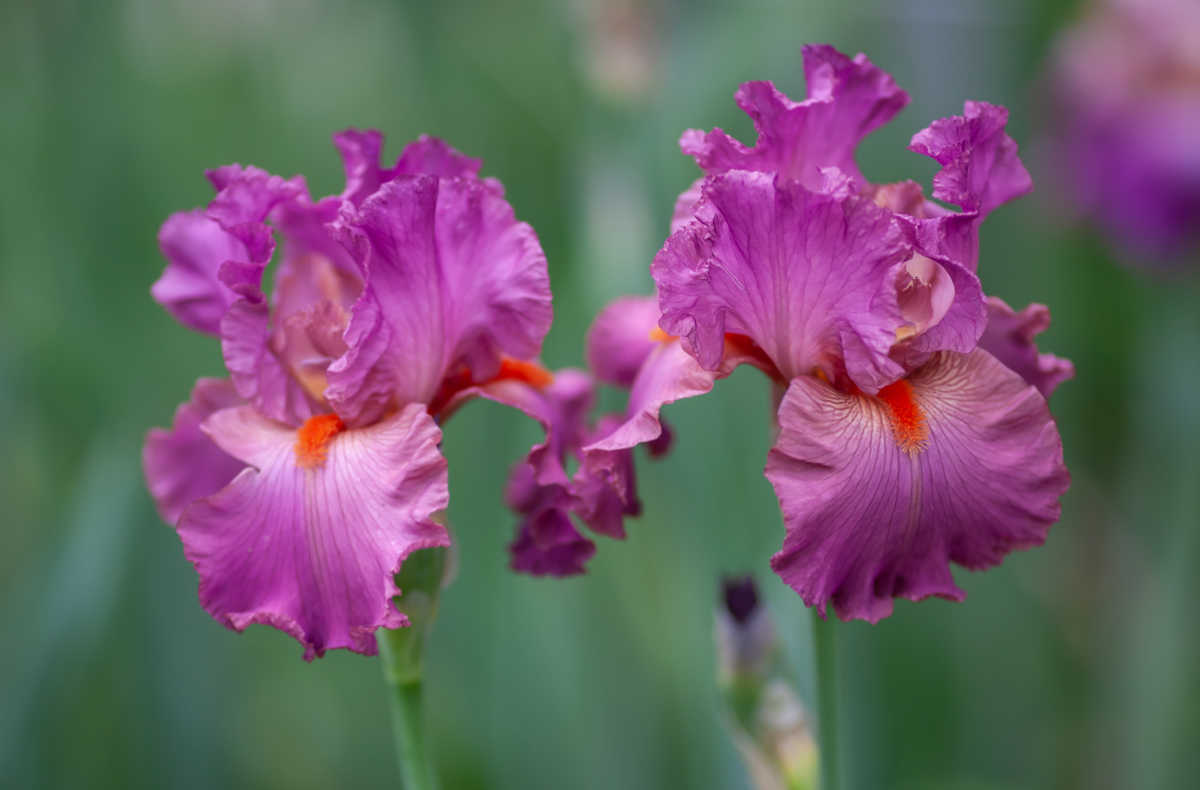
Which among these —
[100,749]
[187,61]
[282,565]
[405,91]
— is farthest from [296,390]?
[187,61]

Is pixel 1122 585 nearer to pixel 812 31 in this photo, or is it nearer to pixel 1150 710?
pixel 1150 710

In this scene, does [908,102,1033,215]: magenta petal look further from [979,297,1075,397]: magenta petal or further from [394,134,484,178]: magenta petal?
[394,134,484,178]: magenta petal

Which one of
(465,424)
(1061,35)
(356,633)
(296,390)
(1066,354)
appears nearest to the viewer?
(356,633)

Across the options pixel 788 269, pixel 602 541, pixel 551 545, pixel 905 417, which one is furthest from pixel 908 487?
pixel 602 541

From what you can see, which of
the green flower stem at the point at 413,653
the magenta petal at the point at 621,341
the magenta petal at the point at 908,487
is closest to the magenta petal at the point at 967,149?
the magenta petal at the point at 908,487

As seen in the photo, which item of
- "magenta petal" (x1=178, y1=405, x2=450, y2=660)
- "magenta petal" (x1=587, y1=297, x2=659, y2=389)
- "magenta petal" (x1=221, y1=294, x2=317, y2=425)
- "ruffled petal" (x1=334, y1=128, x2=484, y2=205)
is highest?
"ruffled petal" (x1=334, y1=128, x2=484, y2=205)

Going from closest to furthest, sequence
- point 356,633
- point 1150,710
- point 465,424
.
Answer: point 356,633, point 1150,710, point 465,424

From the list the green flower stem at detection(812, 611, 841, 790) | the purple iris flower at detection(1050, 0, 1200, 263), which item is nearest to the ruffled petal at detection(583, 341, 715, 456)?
the green flower stem at detection(812, 611, 841, 790)
